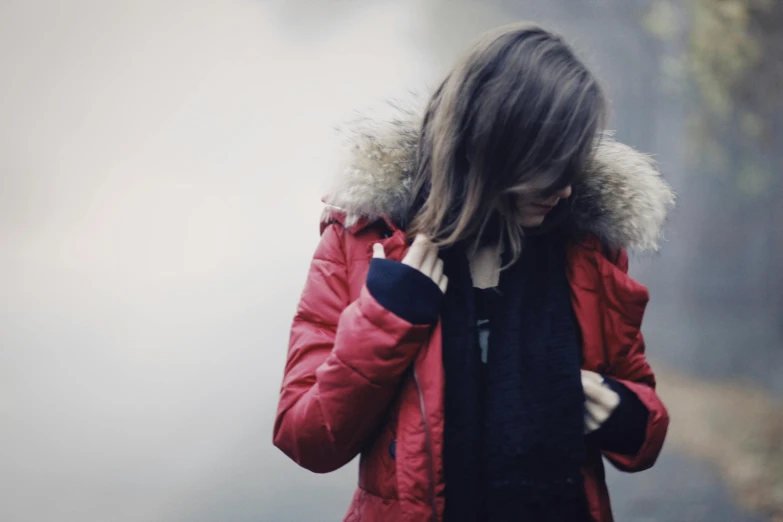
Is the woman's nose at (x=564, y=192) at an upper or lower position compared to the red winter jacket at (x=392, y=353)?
upper

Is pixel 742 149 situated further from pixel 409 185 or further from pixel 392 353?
pixel 392 353

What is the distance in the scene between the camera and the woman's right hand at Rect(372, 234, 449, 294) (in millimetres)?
1066

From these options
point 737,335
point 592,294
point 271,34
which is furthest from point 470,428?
point 737,335

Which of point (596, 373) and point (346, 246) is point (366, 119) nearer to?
point (346, 246)

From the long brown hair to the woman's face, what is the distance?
2 centimetres

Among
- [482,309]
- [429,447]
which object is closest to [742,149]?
[482,309]

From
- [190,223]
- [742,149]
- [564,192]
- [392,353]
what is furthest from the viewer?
[742,149]

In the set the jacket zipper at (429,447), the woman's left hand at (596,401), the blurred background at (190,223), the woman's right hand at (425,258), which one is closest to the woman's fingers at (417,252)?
the woman's right hand at (425,258)

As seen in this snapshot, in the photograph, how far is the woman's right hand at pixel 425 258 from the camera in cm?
107

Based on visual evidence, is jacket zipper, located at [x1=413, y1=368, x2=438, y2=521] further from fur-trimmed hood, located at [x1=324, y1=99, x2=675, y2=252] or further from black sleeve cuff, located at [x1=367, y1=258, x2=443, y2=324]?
fur-trimmed hood, located at [x1=324, y1=99, x2=675, y2=252]

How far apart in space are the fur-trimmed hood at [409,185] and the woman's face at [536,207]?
96 mm

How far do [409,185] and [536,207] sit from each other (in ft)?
0.79

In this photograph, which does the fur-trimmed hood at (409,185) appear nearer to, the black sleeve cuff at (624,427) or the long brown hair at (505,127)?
the long brown hair at (505,127)

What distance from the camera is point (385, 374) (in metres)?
1.00
